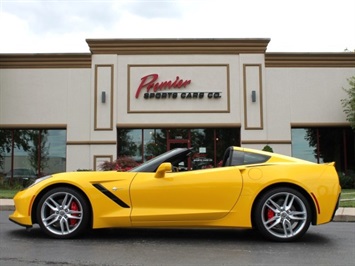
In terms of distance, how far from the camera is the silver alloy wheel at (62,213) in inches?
208

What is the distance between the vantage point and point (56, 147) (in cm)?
1941

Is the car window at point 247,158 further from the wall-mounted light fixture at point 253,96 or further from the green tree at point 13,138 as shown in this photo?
the green tree at point 13,138

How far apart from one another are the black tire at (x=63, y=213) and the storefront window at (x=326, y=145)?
611 inches

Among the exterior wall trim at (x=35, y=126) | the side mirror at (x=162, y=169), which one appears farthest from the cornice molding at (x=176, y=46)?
the side mirror at (x=162, y=169)

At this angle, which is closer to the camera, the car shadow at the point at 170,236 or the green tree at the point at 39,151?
the car shadow at the point at 170,236

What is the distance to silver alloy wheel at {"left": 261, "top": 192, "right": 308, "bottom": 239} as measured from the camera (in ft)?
17.1

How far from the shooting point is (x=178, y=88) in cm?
1909

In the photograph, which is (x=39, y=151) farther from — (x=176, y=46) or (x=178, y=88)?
(x=176, y=46)

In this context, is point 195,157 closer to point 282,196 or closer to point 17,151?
point 17,151

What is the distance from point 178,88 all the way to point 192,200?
46.6ft

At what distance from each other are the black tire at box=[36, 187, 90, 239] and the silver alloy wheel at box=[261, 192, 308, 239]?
2.24 metres

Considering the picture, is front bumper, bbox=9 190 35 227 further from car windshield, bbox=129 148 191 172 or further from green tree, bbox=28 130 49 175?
green tree, bbox=28 130 49 175

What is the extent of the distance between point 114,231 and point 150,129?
13.3 metres

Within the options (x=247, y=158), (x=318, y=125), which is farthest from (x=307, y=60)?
(x=247, y=158)
